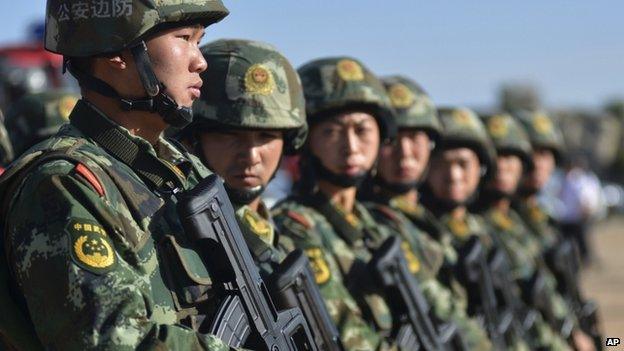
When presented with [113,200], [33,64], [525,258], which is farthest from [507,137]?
[33,64]

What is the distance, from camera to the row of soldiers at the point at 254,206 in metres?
3.36

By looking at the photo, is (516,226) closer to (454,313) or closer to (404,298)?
(454,313)

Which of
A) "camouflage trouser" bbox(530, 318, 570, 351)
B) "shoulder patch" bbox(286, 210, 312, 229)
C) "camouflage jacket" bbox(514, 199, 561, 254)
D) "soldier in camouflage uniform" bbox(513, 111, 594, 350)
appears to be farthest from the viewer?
"camouflage jacket" bbox(514, 199, 561, 254)

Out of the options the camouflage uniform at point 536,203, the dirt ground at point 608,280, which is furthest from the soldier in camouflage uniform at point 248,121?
the dirt ground at point 608,280

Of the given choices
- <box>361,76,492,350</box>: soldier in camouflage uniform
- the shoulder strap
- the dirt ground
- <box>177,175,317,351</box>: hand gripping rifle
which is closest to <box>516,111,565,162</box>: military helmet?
<box>361,76,492,350</box>: soldier in camouflage uniform

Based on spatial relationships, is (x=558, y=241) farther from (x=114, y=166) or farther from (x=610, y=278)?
(x=610, y=278)

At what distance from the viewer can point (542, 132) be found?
1080cm

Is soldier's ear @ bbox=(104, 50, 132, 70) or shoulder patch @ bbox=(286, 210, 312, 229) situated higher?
soldier's ear @ bbox=(104, 50, 132, 70)

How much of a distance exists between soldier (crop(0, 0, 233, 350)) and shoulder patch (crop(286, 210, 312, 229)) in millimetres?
1839

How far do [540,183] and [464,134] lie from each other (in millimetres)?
2237

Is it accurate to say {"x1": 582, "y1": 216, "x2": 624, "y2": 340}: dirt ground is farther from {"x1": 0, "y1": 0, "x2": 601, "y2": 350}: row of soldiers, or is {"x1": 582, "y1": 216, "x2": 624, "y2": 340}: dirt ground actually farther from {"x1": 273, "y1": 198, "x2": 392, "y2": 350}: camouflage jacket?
{"x1": 273, "y1": 198, "x2": 392, "y2": 350}: camouflage jacket

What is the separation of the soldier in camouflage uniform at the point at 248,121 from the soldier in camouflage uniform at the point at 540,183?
16.1 feet

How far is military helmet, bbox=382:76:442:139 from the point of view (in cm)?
754

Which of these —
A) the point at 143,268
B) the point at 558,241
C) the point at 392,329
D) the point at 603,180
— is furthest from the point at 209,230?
the point at 603,180
